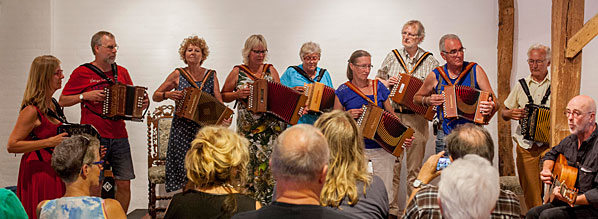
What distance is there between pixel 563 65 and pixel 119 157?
12.4 feet

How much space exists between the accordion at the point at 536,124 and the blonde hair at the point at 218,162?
3.39 meters

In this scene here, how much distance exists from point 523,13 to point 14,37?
569 centimetres

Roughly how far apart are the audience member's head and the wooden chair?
2997 millimetres

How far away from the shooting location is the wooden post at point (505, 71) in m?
6.62

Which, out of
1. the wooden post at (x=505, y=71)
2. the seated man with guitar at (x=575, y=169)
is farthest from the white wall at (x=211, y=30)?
the seated man with guitar at (x=575, y=169)

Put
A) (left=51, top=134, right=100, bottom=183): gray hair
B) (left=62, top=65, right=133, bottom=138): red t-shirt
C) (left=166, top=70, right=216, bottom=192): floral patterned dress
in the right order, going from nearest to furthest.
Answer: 1. (left=51, top=134, right=100, bottom=183): gray hair
2. (left=62, top=65, right=133, bottom=138): red t-shirt
3. (left=166, top=70, right=216, bottom=192): floral patterned dress

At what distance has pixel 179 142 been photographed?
18.0 ft

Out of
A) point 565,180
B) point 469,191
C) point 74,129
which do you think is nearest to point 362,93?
point 565,180

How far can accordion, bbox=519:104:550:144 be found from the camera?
5223 millimetres

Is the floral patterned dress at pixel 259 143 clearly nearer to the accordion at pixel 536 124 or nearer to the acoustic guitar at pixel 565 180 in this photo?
the accordion at pixel 536 124

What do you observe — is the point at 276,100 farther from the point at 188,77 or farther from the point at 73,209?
the point at 73,209

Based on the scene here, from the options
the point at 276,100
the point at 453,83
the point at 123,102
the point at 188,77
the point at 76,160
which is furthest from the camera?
the point at 188,77

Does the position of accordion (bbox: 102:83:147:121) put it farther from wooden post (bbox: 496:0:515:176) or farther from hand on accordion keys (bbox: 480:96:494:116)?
wooden post (bbox: 496:0:515:176)

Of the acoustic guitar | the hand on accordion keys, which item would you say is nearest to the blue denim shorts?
the hand on accordion keys
